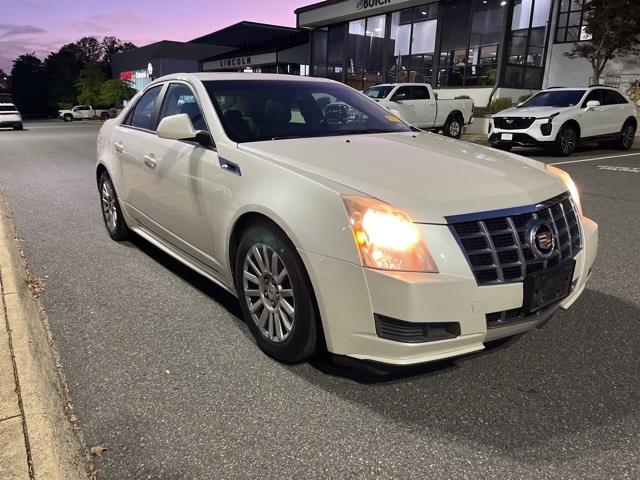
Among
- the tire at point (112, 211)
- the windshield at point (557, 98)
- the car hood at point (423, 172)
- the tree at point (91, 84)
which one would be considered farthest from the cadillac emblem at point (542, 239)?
the tree at point (91, 84)

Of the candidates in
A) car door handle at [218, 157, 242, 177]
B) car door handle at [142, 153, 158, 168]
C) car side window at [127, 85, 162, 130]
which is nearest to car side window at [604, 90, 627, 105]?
car side window at [127, 85, 162, 130]

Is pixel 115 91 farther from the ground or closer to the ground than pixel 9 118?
farther from the ground

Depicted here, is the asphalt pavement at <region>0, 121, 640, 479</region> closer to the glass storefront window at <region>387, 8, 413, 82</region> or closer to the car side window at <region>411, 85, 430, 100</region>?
the car side window at <region>411, 85, 430, 100</region>

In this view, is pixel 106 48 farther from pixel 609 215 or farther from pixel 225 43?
pixel 609 215

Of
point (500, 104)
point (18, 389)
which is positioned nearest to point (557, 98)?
point (500, 104)

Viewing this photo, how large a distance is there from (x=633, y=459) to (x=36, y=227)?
6.38 m

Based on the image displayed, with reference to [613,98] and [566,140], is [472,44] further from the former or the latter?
[566,140]

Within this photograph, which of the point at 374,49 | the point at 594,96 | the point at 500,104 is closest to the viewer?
the point at 594,96

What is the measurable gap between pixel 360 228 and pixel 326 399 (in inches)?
36.5

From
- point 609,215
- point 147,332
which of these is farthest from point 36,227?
point 609,215

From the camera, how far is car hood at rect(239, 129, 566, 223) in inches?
99.6

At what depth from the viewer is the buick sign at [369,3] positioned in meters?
30.5

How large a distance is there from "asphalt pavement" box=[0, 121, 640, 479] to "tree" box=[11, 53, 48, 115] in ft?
385

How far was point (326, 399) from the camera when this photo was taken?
106 inches
